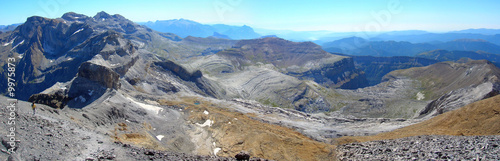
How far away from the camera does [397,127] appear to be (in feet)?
155

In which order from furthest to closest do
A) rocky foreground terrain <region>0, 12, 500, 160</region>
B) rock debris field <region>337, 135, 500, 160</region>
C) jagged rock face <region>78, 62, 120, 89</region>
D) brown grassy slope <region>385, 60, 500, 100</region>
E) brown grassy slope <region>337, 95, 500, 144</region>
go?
brown grassy slope <region>385, 60, 500, 100</region> → jagged rock face <region>78, 62, 120, 89</region> → brown grassy slope <region>337, 95, 500, 144</region> → rocky foreground terrain <region>0, 12, 500, 160</region> → rock debris field <region>337, 135, 500, 160</region>

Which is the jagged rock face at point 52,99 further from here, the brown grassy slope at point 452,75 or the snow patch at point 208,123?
the brown grassy slope at point 452,75

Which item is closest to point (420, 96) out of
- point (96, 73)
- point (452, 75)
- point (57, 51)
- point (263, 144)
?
point (452, 75)

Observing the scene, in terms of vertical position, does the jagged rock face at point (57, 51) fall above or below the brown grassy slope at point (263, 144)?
above

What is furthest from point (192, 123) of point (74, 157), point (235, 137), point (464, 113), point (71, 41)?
point (71, 41)

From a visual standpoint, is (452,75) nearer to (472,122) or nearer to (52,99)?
(472,122)

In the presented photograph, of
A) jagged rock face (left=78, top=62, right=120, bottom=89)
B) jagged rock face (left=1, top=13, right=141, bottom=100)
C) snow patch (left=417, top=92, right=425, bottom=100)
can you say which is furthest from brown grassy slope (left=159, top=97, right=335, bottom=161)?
snow patch (left=417, top=92, right=425, bottom=100)

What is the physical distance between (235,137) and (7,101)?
2906 cm

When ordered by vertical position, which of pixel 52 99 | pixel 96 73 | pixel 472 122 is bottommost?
Result: pixel 472 122

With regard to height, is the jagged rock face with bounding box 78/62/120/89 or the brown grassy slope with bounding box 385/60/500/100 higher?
the jagged rock face with bounding box 78/62/120/89

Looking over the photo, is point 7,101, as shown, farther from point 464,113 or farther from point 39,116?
point 464,113

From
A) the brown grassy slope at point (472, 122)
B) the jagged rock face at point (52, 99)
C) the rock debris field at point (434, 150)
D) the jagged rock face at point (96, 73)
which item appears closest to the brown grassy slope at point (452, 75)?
the brown grassy slope at point (472, 122)

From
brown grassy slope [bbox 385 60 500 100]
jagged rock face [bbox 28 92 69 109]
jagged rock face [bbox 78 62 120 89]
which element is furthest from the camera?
brown grassy slope [bbox 385 60 500 100]

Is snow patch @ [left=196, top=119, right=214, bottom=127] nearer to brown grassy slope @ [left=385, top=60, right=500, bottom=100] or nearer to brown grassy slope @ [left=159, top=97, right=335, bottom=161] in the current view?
brown grassy slope @ [left=159, top=97, right=335, bottom=161]
